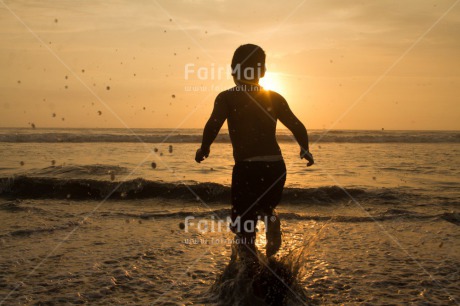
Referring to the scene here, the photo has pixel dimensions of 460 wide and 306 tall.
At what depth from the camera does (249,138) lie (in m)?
3.54

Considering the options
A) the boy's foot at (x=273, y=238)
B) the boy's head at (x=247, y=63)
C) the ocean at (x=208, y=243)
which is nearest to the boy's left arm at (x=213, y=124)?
the boy's head at (x=247, y=63)

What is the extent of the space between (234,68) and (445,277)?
2.45 m

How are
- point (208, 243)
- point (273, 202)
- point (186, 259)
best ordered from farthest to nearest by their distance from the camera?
point (208, 243) → point (186, 259) → point (273, 202)

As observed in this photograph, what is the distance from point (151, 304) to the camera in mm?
3100

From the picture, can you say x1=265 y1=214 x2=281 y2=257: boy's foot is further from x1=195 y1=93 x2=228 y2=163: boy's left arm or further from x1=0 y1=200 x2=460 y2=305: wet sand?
x1=195 y1=93 x2=228 y2=163: boy's left arm

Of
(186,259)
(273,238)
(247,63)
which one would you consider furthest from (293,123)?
(186,259)

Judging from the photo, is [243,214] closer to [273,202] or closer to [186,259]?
[273,202]

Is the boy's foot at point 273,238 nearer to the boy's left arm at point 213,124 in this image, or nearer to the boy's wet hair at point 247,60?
the boy's left arm at point 213,124

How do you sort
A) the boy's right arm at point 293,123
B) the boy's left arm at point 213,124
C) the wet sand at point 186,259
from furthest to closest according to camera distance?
the boy's right arm at point 293,123
the boy's left arm at point 213,124
the wet sand at point 186,259

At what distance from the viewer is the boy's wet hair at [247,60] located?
357 centimetres

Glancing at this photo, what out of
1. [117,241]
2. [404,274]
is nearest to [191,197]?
[117,241]

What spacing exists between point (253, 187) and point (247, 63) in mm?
1005

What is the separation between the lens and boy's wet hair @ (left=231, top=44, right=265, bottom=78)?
11.7 feet

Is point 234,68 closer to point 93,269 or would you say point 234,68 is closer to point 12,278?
point 93,269
